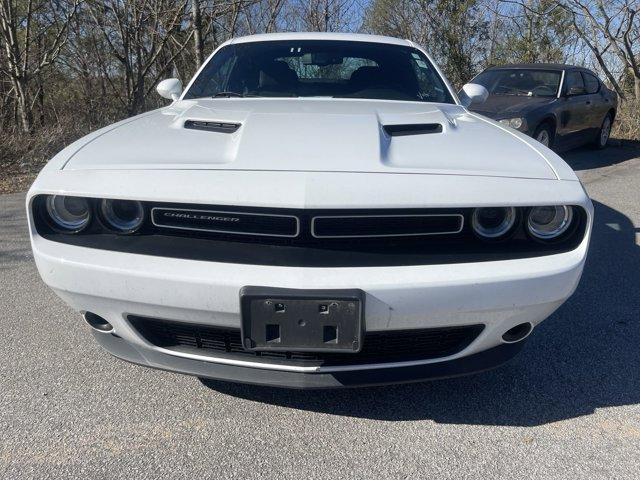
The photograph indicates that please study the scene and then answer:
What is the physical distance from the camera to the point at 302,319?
1.70 meters

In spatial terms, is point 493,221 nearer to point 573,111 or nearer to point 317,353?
point 317,353

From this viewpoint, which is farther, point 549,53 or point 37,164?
point 549,53

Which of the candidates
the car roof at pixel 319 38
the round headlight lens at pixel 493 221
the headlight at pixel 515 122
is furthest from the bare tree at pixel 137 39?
the round headlight lens at pixel 493 221

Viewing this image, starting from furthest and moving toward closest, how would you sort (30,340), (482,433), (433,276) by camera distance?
(30,340) < (482,433) < (433,276)

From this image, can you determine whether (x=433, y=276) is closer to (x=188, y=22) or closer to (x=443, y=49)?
(x=188, y=22)

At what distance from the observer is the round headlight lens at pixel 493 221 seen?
6.33 ft

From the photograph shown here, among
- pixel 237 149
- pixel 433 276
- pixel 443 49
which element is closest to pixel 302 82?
pixel 237 149

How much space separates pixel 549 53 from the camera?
48.6 ft

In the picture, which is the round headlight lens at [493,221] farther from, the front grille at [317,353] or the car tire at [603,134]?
the car tire at [603,134]

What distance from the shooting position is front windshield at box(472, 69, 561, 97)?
26.7 feet

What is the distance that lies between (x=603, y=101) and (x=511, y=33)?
677cm

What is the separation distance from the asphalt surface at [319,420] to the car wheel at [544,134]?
5.22 meters

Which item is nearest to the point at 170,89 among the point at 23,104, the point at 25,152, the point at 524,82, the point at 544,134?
the point at 25,152

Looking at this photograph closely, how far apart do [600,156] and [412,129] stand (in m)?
8.08
